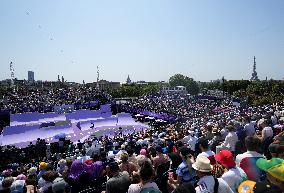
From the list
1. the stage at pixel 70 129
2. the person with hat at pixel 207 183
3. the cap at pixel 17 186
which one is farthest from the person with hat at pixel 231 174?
the stage at pixel 70 129

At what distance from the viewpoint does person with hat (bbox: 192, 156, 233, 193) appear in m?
4.06

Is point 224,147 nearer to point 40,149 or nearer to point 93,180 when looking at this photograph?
point 93,180

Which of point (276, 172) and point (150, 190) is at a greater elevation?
point (276, 172)

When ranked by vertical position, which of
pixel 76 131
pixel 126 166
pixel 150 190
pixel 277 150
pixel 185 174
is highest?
pixel 277 150

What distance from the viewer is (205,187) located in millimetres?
4066

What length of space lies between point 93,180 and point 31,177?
1.78m

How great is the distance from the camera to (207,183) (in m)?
4.09

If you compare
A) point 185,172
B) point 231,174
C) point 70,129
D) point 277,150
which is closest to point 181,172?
point 185,172

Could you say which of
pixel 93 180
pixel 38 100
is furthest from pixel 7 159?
pixel 38 100

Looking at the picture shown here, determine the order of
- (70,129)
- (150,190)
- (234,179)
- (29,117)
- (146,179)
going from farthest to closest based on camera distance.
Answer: (29,117) < (70,129) < (234,179) < (146,179) < (150,190)

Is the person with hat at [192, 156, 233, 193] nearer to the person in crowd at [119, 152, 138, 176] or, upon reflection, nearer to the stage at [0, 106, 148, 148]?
the person in crowd at [119, 152, 138, 176]

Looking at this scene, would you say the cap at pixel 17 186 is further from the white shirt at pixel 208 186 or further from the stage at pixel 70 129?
the stage at pixel 70 129

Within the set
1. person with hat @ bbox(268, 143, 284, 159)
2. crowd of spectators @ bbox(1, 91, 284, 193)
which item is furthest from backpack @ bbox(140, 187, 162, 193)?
person with hat @ bbox(268, 143, 284, 159)

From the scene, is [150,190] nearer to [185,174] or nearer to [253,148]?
[185,174]
